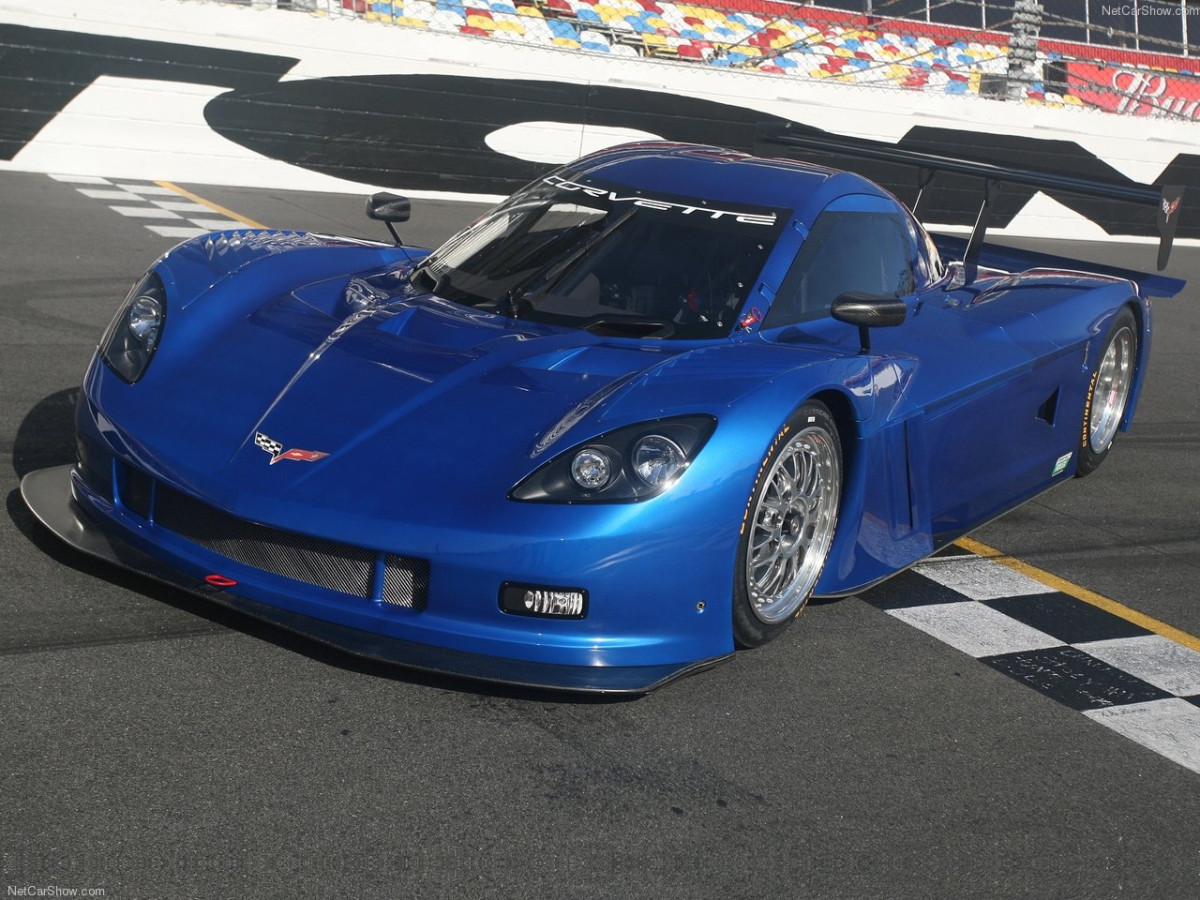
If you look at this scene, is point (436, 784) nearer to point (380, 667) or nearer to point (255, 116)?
point (380, 667)

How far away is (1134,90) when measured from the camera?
58.7 feet

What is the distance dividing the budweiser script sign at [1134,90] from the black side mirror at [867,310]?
13983 mm

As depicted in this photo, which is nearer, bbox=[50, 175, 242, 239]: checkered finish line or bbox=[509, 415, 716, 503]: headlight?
bbox=[509, 415, 716, 503]: headlight

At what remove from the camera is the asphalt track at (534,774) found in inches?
95.9

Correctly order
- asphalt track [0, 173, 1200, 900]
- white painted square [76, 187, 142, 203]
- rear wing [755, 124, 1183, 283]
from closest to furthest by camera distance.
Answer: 1. asphalt track [0, 173, 1200, 900]
2. rear wing [755, 124, 1183, 283]
3. white painted square [76, 187, 142, 203]

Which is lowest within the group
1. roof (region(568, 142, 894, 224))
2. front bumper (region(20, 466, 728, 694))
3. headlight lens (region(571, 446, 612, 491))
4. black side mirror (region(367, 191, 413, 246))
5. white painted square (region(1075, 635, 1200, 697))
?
white painted square (region(1075, 635, 1200, 697))

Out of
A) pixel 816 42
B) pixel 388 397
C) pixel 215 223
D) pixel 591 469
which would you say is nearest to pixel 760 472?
pixel 591 469

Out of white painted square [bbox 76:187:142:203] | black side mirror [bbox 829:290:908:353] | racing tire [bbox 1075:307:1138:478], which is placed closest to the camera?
black side mirror [bbox 829:290:908:353]

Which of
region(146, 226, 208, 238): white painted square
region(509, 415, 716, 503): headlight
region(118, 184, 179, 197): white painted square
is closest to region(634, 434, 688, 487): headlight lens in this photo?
region(509, 415, 716, 503): headlight

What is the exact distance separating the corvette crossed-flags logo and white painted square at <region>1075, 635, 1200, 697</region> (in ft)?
7.33

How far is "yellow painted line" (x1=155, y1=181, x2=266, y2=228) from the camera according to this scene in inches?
396

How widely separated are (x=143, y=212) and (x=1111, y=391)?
7171 millimetres

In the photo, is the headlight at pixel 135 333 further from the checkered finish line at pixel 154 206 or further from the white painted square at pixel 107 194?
the white painted square at pixel 107 194

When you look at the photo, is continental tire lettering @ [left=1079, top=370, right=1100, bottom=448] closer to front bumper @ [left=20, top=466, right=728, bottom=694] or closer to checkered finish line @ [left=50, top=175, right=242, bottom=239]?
front bumper @ [left=20, top=466, right=728, bottom=694]
